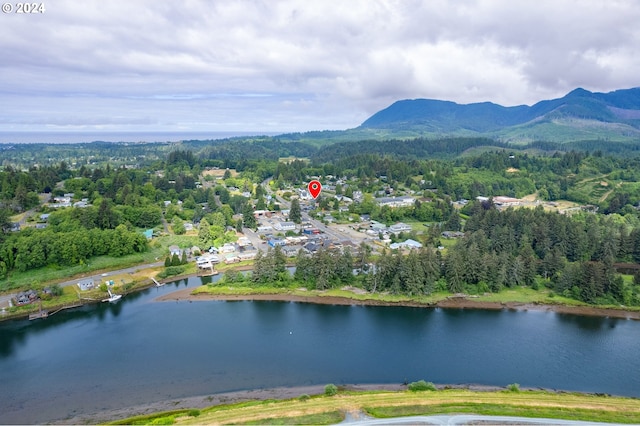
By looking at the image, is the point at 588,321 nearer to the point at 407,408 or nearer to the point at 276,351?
the point at 407,408

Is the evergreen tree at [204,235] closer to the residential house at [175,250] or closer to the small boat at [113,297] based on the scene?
the residential house at [175,250]

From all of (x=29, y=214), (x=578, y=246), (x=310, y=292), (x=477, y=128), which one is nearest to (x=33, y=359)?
(x=310, y=292)

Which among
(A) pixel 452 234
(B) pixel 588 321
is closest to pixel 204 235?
(A) pixel 452 234

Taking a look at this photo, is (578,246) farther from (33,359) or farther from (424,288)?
(33,359)

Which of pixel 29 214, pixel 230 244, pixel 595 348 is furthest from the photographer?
pixel 29 214

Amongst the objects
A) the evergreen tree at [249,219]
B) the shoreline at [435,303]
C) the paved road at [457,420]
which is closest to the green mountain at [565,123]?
the shoreline at [435,303]

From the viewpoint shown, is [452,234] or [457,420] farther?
[452,234]
